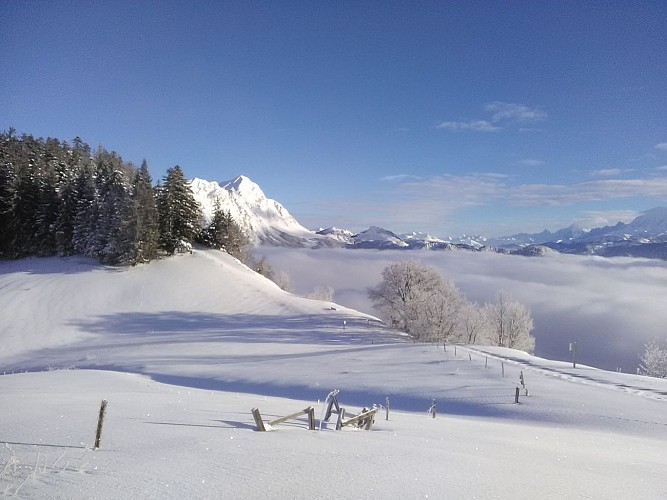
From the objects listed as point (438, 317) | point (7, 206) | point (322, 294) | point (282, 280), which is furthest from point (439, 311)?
point (7, 206)

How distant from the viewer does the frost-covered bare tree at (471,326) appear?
63.7 meters

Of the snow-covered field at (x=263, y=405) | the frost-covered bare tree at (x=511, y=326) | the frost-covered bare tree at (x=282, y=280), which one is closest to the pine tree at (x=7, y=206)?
the snow-covered field at (x=263, y=405)

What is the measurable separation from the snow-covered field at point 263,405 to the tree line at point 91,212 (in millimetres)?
3545

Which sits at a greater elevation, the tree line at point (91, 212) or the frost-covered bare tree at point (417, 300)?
the tree line at point (91, 212)

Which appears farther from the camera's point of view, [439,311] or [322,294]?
[322,294]

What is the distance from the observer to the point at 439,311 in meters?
59.2

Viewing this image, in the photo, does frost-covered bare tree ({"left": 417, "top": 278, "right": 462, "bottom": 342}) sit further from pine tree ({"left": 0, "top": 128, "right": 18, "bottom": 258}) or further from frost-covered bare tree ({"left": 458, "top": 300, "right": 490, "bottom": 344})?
pine tree ({"left": 0, "top": 128, "right": 18, "bottom": 258})

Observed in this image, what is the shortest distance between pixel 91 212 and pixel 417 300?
50786mm

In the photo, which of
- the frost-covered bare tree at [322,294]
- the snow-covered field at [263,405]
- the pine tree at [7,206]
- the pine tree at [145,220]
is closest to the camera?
the snow-covered field at [263,405]

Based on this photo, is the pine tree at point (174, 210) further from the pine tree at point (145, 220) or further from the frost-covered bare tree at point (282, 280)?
the frost-covered bare tree at point (282, 280)

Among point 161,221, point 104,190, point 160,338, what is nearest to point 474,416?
point 160,338

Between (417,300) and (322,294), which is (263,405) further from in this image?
(322,294)

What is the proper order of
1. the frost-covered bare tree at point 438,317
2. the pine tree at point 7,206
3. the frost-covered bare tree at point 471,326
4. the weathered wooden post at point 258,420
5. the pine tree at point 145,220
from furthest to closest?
the frost-covered bare tree at point 471,326 < the pine tree at point 7,206 < the pine tree at point 145,220 < the frost-covered bare tree at point 438,317 < the weathered wooden post at point 258,420

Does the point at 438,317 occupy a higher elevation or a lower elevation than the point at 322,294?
higher
